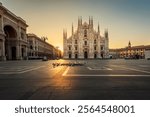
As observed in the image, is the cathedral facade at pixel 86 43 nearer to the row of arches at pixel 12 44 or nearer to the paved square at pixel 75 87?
the row of arches at pixel 12 44

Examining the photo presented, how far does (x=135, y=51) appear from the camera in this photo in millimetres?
166500

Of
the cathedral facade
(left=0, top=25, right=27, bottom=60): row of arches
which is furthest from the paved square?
the cathedral facade

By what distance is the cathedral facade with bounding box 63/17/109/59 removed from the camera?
331 feet

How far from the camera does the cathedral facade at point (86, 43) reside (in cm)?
10088

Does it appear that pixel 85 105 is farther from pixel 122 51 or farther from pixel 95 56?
pixel 122 51

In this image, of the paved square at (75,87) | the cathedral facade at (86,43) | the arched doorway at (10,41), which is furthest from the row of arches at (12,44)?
the paved square at (75,87)

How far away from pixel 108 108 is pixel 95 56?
98776 mm

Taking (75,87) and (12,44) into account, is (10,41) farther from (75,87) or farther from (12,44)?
(75,87)

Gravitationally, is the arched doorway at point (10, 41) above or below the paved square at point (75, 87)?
above

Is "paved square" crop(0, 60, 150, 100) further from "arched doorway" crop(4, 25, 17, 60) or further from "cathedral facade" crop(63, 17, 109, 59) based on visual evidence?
"cathedral facade" crop(63, 17, 109, 59)

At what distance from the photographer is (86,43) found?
102438 mm

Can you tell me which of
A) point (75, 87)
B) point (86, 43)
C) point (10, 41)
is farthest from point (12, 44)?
point (75, 87)

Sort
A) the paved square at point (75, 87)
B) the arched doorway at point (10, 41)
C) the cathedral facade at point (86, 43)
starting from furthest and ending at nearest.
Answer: the cathedral facade at point (86, 43), the arched doorway at point (10, 41), the paved square at point (75, 87)

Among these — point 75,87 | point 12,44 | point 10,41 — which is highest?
point 10,41
